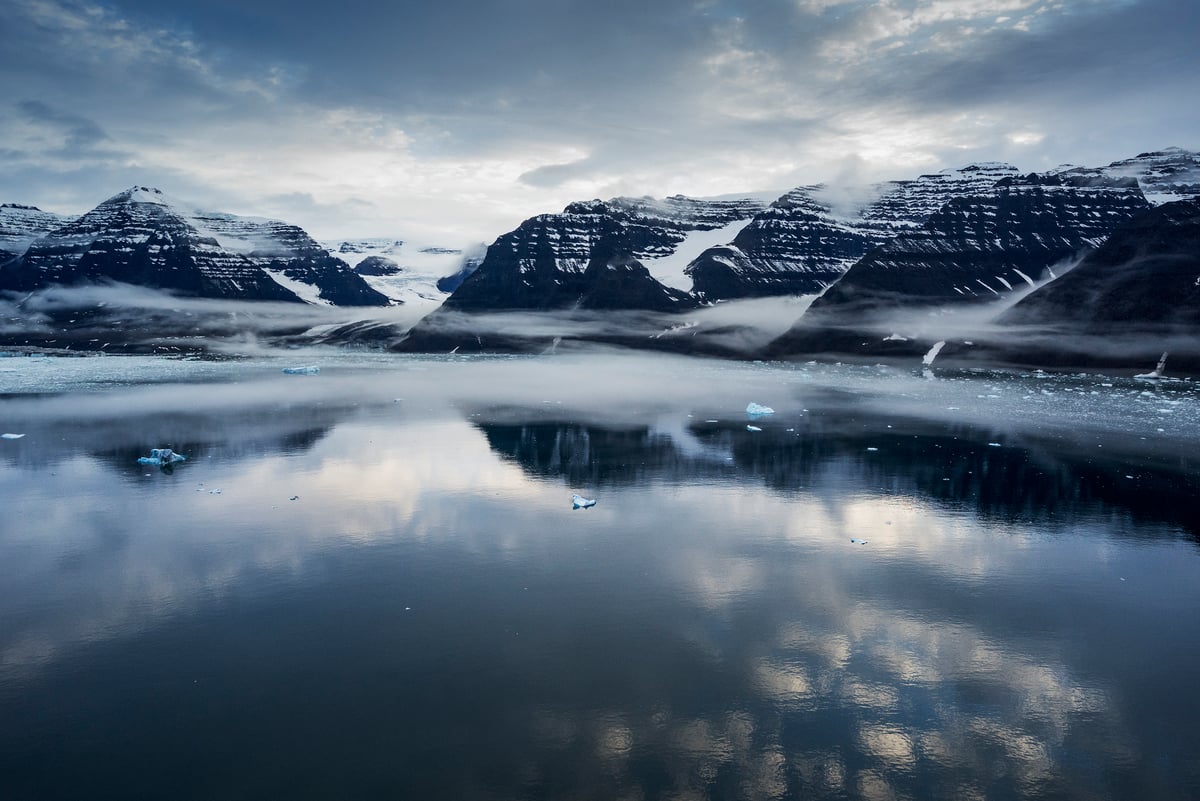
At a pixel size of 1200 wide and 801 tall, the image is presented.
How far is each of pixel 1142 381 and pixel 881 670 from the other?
90422 millimetres

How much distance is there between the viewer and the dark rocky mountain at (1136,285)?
367 feet

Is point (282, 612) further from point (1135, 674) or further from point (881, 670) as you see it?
point (1135, 674)

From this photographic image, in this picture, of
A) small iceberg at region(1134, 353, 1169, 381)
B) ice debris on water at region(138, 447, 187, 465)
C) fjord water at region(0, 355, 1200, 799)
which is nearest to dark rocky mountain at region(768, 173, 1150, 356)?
small iceberg at region(1134, 353, 1169, 381)

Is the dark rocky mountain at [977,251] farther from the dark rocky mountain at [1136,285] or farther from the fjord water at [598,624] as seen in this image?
the fjord water at [598,624]

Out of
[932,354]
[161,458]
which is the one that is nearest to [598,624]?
[161,458]

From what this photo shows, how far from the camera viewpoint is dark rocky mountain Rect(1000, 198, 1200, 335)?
11175cm

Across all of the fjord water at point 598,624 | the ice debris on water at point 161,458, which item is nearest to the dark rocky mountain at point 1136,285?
the fjord water at point 598,624

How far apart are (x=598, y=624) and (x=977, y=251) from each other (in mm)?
192712

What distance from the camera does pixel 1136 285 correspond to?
393 ft

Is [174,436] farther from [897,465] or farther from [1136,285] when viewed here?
[1136,285]

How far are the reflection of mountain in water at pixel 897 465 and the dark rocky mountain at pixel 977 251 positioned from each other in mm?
109410

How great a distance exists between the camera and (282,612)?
1584cm

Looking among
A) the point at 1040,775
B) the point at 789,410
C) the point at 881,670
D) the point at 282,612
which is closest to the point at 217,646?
the point at 282,612

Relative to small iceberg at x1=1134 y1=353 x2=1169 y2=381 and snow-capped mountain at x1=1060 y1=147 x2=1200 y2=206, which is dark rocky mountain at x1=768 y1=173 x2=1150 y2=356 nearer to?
snow-capped mountain at x1=1060 y1=147 x2=1200 y2=206
